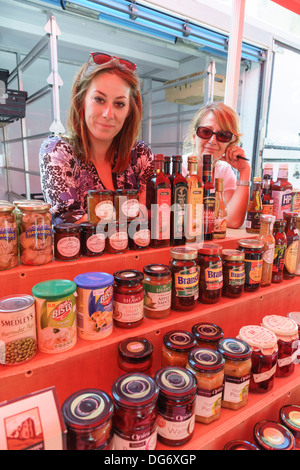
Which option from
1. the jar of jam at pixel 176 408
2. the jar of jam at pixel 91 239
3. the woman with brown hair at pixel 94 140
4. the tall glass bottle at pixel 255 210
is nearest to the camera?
the jar of jam at pixel 176 408

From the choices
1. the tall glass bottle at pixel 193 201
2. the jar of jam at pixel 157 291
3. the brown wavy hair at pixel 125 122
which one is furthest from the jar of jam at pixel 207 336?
the brown wavy hair at pixel 125 122

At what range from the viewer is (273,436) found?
2.88 ft

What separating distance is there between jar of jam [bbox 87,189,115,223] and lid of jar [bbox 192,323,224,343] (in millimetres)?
455

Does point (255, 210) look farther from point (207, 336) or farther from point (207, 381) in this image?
point (207, 381)

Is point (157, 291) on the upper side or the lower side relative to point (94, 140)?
lower

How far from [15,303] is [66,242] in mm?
233

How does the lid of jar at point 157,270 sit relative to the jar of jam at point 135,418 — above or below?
above

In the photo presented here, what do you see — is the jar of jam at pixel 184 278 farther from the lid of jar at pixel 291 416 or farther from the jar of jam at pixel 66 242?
the lid of jar at pixel 291 416

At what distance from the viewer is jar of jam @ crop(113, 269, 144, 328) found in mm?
880

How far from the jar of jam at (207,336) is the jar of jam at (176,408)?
0.60 ft

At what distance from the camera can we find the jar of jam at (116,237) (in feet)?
3.24

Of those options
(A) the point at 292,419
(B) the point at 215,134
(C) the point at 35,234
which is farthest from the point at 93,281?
(B) the point at 215,134

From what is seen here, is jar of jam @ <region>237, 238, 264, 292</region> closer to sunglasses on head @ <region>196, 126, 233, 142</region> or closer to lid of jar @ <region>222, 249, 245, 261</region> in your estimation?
lid of jar @ <region>222, 249, 245, 261</region>

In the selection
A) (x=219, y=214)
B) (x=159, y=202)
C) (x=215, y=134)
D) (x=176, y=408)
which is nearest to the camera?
(x=176, y=408)
